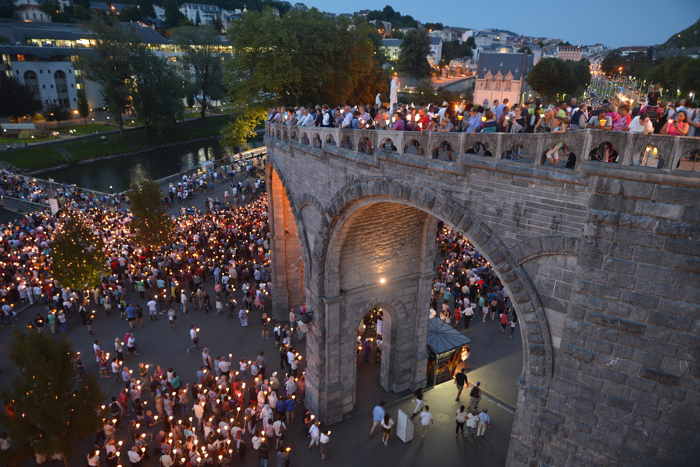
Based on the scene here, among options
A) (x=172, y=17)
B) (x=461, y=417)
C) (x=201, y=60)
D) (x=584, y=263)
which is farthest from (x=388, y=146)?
(x=172, y=17)

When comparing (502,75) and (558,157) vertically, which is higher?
(502,75)

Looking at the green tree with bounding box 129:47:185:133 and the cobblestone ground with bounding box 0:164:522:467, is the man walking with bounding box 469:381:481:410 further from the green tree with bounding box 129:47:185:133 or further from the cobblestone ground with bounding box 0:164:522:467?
the green tree with bounding box 129:47:185:133

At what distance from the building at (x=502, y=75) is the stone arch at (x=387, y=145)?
6701 centimetres

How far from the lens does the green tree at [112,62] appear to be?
5162 cm

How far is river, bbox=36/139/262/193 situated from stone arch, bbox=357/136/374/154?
4217cm

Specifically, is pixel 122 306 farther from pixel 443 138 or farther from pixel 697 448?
pixel 697 448

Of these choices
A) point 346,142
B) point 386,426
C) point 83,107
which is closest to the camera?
point 346,142

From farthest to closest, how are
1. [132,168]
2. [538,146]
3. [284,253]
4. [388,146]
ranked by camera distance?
1. [132,168]
2. [284,253]
3. [388,146]
4. [538,146]

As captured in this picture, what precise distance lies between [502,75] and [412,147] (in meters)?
70.9

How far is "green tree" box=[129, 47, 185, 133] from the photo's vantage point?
5378cm

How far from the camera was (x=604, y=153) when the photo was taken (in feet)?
22.1

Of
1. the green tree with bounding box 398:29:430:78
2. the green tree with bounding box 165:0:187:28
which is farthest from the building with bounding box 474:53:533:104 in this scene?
the green tree with bounding box 165:0:187:28

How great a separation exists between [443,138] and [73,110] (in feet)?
247

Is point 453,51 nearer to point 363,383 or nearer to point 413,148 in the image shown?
point 363,383
